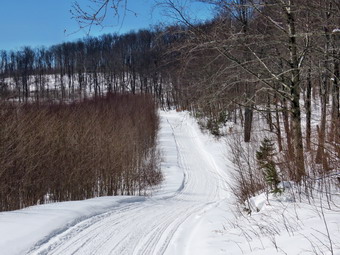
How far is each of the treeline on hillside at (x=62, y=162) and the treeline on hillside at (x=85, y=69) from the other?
5791cm

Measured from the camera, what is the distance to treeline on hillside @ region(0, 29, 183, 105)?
3086 inches

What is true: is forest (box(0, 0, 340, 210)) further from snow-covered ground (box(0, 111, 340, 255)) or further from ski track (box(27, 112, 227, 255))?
ski track (box(27, 112, 227, 255))

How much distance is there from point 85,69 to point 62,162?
85.2m

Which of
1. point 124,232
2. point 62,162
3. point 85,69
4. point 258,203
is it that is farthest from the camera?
point 85,69

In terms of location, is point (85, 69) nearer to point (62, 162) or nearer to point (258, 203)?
point (62, 162)

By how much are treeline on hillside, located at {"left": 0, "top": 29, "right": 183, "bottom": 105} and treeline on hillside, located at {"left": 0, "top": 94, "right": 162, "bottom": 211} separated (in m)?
57.9

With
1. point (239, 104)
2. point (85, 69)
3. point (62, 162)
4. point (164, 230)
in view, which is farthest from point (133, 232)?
point (85, 69)

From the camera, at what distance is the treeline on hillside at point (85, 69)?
78375 mm

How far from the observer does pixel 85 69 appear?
9188 cm

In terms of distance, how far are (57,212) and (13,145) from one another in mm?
3947

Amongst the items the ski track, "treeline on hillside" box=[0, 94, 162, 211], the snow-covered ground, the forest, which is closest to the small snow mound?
the snow-covered ground

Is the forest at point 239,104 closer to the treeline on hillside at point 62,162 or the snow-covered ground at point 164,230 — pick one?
the treeline on hillside at point 62,162

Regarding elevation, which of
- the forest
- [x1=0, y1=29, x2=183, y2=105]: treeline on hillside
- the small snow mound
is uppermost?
[x1=0, y1=29, x2=183, y2=105]: treeline on hillside

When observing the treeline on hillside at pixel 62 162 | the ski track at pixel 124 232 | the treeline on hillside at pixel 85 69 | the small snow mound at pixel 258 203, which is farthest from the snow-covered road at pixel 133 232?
the treeline on hillside at pixel 85 69
